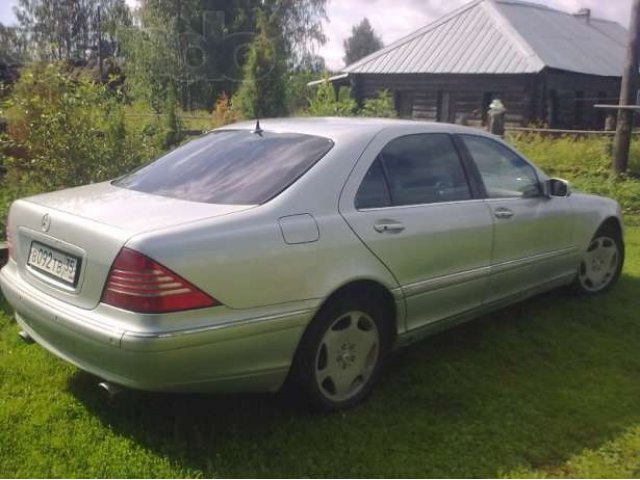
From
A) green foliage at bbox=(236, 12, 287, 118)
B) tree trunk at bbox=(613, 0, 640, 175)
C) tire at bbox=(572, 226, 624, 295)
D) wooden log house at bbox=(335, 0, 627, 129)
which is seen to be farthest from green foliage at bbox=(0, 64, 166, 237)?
wooden log house at bbox=(335, 0, 627, 129)

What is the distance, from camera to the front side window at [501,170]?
4359mm

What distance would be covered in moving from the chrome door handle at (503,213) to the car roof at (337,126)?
570 mm

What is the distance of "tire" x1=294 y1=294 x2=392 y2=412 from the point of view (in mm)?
3205

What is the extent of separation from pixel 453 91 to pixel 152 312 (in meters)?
22.3

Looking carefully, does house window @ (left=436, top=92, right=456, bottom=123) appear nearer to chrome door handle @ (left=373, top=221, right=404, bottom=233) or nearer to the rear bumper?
chrome door handle @ (left=373, top=221, right=404, bottom=233)

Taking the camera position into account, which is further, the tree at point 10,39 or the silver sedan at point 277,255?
the tree at point 10,39

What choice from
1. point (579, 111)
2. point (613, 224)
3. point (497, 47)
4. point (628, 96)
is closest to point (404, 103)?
point (497, 47)

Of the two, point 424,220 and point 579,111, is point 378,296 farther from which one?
point 579,111

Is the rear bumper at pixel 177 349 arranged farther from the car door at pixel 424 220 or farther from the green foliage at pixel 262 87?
the green foliage at pixel 262 87

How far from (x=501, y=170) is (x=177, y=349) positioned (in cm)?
274

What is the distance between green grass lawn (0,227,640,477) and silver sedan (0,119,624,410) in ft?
0.88

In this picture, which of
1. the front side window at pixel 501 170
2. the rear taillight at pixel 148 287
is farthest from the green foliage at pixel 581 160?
the rear taillight at pixel 148 287

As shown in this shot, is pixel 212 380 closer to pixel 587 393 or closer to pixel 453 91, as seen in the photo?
pixel 587 393

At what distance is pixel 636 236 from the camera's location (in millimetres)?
8289
